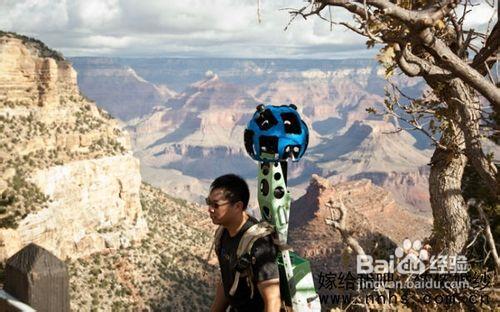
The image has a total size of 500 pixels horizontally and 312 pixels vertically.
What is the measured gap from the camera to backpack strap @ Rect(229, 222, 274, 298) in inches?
164

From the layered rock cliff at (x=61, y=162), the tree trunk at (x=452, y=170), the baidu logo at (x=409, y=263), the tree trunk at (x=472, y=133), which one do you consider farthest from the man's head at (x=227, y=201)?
the layered rock cliff at (x=61, y=162)

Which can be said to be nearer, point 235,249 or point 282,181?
point 235,249

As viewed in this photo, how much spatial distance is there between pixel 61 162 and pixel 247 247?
42.0m

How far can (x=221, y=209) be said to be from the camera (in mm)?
4469

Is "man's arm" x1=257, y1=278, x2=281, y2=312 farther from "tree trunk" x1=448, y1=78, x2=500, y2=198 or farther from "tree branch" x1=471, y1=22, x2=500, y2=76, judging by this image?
"tree branch" x1=471, y1=22, x2=500, y2=76

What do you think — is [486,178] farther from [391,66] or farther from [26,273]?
[26,273]

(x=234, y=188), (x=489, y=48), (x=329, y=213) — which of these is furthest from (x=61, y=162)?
(x=234, y=188)

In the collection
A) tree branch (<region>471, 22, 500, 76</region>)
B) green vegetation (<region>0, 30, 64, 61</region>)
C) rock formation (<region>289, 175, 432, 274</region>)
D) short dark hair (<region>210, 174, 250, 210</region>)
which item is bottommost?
rock formation (<region>289, 175, 432, 274</region>)

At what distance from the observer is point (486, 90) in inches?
227

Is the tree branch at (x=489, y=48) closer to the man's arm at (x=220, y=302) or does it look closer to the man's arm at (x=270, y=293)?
the man's arm at (x=270, y=293)

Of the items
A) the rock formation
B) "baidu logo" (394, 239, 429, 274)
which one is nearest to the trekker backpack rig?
"baidu logo" (394, 239, 429, 274)

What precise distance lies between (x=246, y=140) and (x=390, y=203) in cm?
10269

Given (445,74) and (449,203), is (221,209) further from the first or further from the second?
(449,203)

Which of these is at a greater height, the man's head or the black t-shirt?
the man's head
